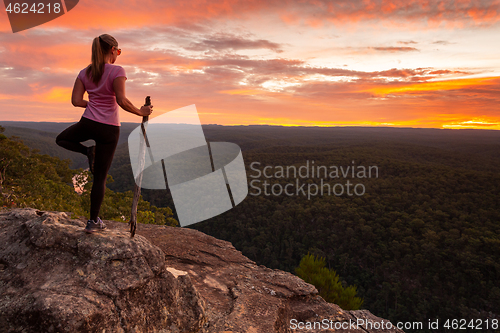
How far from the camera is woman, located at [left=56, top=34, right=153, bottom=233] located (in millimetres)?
3520

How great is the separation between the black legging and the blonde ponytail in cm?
56

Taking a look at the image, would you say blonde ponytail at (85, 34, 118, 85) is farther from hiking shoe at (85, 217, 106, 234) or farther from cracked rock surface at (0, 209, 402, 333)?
cracked rock surface at (0, 209, 402, 333)

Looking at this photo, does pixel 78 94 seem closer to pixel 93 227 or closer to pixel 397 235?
pixel 93 227

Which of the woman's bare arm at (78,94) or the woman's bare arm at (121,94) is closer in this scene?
the woman's bare arm at (121,94)

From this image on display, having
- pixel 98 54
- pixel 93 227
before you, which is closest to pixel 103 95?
pixel 98 54

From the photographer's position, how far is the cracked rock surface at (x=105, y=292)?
299cm

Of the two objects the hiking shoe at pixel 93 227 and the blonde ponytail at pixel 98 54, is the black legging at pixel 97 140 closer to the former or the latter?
the hiking shoe at pixel 93 227

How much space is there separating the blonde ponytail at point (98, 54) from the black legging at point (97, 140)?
1.84ft

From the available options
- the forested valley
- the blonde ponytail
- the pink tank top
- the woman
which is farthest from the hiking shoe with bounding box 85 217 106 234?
the forested valley

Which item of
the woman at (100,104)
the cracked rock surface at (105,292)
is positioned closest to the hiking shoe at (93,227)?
the cracked rock surface at (105,292)

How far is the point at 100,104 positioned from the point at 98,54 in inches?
23.5

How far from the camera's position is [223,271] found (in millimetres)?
6688

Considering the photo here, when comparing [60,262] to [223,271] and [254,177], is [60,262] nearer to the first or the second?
[223,271]

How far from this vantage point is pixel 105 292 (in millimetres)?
3410
